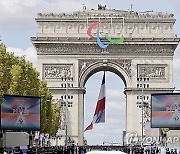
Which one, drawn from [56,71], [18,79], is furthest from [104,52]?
[18,79]

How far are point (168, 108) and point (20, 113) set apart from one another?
13.6 m

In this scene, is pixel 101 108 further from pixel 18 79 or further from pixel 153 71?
pixel 18 79

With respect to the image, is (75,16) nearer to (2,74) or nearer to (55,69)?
(55,69)

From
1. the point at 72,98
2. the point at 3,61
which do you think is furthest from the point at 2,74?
the point at 72,98

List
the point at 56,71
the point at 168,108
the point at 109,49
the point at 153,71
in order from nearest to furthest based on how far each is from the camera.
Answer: the point at 168,108
the point at 153,71
the point at 56,71
the point at 109,49

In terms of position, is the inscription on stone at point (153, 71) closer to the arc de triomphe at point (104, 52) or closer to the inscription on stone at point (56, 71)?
the arc de triomphe at point (104, 52)

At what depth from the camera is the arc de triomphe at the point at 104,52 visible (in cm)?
15012

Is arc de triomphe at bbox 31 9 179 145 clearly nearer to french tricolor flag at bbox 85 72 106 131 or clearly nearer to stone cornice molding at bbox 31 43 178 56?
stone cornice molding at bbox 31 43 178 56

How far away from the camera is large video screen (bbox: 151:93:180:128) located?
2864 inches

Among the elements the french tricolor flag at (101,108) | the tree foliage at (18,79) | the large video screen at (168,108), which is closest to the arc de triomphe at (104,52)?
the french tricolor flag at (101,108)

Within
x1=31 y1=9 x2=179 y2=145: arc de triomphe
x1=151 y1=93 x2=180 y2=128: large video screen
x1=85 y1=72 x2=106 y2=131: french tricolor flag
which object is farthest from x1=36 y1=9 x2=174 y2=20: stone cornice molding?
x1=151 y1=93 x2=180 y2=128: large video screen

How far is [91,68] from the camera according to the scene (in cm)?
15250

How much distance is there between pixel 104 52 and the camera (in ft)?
500

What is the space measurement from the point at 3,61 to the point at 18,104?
14124 mm
